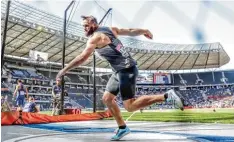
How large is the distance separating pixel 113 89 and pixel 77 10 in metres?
0.93

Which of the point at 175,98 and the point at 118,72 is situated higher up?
the point at 118,72

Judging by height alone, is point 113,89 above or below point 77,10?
below

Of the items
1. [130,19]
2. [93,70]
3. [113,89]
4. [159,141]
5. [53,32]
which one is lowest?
[159,141]

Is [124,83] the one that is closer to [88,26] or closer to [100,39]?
[100,39]

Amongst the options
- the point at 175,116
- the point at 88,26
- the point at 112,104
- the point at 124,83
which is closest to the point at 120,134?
the point at 112,104

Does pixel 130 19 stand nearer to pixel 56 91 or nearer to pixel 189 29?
pixel 189 29

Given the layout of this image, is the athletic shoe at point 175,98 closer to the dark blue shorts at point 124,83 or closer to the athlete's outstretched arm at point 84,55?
the dark blue shorts at point 124,83

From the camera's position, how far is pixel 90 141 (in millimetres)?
1746

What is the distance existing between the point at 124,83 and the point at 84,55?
30 centimetres

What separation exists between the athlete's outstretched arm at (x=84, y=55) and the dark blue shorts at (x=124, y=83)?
23 centimetres

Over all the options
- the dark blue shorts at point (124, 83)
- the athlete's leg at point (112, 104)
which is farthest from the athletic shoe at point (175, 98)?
the athlete's leg at point (112, 104)

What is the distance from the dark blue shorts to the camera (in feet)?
5.92

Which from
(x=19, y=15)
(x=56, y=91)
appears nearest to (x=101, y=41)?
(x=56, y=91)

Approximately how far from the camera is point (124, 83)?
1807 mm
